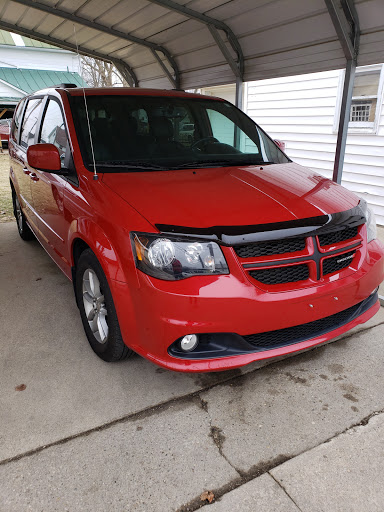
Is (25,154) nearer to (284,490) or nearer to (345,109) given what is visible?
(345,109)

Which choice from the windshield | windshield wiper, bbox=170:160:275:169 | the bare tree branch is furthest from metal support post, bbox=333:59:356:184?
the bare tree branch

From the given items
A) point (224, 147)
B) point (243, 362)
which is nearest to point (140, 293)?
point (243, 362)

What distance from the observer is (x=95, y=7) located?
4.96 meters

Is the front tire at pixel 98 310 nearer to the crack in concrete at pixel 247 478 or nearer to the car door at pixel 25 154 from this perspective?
the crack in concrete at pixel 247 478

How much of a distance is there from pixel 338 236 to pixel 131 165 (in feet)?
4.71

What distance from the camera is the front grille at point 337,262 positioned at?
2.20 m

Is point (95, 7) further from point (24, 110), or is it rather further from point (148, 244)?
point (148, 244)

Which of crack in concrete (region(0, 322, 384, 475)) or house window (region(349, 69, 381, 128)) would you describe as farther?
house window (region(349, 69, 381, 128))

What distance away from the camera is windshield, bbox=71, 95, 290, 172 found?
9.09 feet

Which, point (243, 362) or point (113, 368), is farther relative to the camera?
point (113, 368)

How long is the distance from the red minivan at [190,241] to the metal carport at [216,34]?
56.3 inches

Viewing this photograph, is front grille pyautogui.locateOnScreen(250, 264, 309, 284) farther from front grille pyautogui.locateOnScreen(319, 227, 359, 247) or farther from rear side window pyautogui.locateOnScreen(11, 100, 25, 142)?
rear side window pyautogui.locateOnScreen(11, 100, 25, 142)

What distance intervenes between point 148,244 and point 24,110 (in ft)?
11.0

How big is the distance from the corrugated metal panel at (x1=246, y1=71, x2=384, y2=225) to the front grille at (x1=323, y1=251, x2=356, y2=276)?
4.98m
